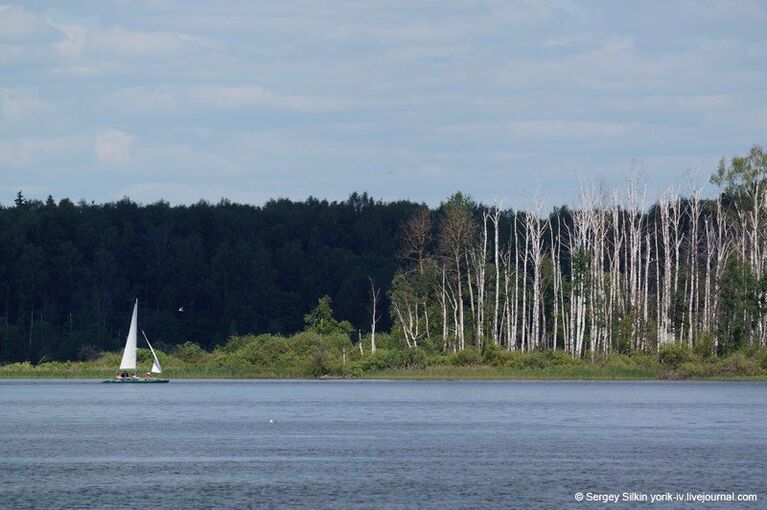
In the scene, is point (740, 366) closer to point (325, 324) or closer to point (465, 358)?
point (465, 358)

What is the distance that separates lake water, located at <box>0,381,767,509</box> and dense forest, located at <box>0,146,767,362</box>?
1514 cm

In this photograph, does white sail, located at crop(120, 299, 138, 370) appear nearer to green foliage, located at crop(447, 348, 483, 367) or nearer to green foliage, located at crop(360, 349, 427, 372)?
green foliage, located at crop(360, 349, 427, 372)

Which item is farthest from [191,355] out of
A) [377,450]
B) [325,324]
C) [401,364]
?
[377,450]

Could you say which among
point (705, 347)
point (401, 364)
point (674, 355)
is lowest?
point (401, 364)

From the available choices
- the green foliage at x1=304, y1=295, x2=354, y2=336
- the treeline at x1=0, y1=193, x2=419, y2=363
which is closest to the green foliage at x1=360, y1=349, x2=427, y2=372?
the green foliage at x1=304, y1=295, x2=354, y2=336

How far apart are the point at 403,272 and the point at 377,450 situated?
69.3 m

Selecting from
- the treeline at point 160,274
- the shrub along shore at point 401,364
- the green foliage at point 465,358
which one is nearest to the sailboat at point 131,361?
the shrub along shore at point 401,364

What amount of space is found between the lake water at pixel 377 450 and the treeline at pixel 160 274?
53.6 meters

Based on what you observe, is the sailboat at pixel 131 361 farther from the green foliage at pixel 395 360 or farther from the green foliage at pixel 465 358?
the green foliage at pixel 465 358

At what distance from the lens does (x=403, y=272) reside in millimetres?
114875

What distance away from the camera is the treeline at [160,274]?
13400 centimetres

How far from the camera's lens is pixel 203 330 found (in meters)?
138

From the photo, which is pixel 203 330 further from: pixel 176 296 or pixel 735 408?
pixel 735 408

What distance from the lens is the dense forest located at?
94312 mm
